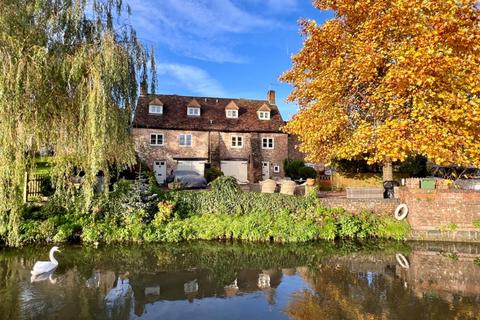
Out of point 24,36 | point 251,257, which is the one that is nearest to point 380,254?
point 251,257

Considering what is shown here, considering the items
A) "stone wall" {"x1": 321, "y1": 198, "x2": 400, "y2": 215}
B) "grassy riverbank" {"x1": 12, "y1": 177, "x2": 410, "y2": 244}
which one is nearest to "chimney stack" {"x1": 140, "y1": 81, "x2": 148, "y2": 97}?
"grassy riverbank" {"x1": 12, "y1": 177, "x2": 410, "y2": 244}

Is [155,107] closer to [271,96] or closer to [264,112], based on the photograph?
[264,112]

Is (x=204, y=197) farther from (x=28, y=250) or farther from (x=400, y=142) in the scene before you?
(x=400, y=142)

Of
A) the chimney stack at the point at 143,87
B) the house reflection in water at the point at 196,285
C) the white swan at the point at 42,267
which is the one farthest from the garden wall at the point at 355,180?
the white swan at the point at 42,267

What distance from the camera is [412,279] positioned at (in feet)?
30.8

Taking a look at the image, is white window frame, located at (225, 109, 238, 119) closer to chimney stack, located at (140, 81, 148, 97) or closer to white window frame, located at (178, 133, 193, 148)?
white window frame, located at (178, 133, 193, 148)

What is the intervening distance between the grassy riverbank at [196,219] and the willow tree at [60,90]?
156 centimetres

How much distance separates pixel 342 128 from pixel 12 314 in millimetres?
14879

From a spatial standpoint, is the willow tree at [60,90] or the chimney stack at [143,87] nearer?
the willow tree at [60,90]

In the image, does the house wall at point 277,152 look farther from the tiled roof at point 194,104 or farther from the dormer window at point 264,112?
the tiled roof at point 194,104

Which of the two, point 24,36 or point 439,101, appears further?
point 439,101

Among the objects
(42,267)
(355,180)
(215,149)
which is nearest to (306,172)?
(355,180)

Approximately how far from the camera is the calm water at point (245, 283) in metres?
7.29

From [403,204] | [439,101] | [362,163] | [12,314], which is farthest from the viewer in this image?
[362,163]
